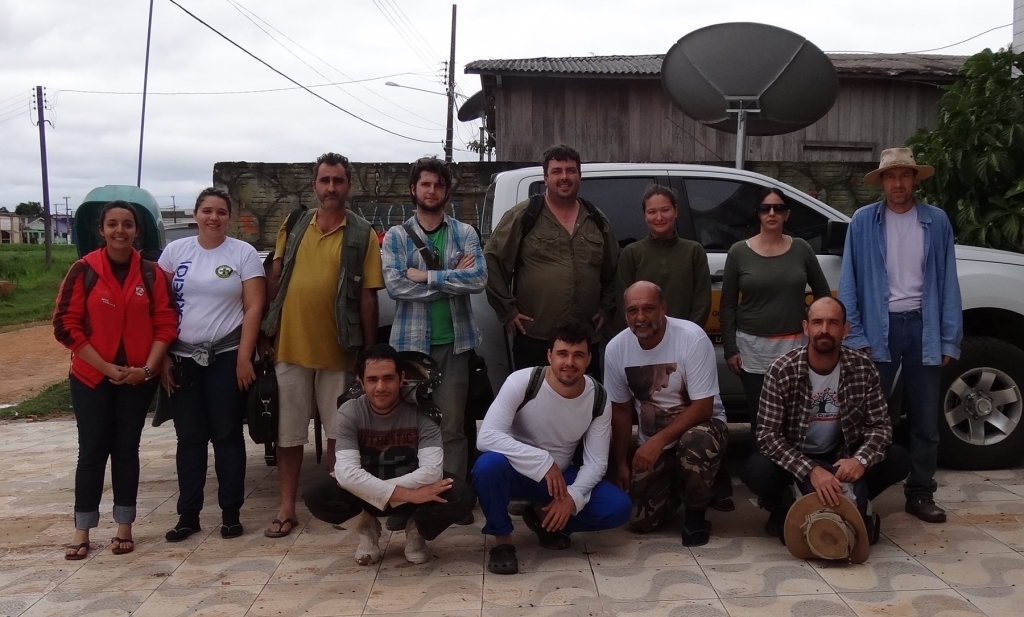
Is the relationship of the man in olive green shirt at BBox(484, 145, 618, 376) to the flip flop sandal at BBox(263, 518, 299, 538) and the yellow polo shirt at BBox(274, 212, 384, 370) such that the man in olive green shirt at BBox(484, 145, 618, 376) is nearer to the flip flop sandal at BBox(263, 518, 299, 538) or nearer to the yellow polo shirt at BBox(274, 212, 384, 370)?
the yellow polo shirt at BBox(274, 212, 384, 370)

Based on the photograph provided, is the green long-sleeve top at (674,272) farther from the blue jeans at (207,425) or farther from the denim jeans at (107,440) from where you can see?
the denim jeans at (107,440)

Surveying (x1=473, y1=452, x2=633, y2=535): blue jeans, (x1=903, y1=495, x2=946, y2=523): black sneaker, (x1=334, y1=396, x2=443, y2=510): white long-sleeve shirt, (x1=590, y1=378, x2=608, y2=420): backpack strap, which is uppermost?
(x1=590, y1=378, x2=608, y2=420): backpack strap

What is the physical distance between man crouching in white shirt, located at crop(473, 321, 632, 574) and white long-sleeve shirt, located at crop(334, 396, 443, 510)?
22 centimetres

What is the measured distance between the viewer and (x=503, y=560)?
12.5ft

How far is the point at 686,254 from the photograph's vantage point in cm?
447

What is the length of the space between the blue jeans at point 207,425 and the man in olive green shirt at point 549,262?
4.52 ft

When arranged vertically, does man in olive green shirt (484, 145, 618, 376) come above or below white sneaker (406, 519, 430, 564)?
above

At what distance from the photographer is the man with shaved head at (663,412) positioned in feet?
Result: 13.3

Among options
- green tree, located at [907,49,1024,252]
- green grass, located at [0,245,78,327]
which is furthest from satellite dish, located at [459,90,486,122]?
green tree, located at [907,49,1024,252]

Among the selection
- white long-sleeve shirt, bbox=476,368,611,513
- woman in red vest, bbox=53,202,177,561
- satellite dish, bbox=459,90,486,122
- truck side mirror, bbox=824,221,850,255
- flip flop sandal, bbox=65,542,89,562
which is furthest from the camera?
satellite dish, bbox=459,90,486,122

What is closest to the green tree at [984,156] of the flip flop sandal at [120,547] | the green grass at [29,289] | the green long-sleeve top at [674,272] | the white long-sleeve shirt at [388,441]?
the green long-sleeve top at [674,272]

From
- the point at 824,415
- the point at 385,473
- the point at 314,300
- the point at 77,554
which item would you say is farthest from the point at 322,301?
the point at 824,415

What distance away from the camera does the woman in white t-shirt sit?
426 centimetres

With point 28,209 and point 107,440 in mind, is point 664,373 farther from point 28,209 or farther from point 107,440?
point 28,209
